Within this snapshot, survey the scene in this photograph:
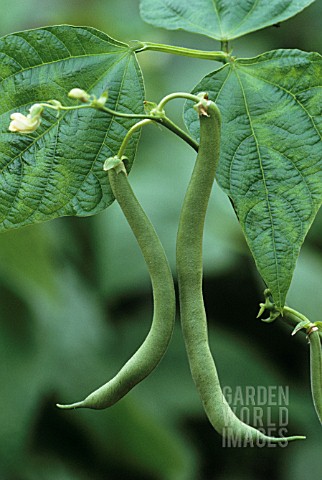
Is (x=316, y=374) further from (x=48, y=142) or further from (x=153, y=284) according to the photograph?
(x=48, y=142)

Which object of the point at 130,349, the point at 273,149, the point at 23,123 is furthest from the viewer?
the point at 130,349

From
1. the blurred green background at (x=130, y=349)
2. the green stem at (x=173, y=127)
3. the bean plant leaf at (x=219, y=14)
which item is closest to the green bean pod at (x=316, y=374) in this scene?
the green stem at (x=173, y=127)

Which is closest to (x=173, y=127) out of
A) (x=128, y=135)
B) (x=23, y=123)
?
(x=128, y=135)

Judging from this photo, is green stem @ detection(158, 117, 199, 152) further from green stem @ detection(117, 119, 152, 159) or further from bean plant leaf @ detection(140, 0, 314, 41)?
bean plant leaf @ detection(140, 0, 314, 41)

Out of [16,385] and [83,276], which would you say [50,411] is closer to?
[16,385]

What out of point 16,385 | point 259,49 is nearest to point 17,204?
point 16,385

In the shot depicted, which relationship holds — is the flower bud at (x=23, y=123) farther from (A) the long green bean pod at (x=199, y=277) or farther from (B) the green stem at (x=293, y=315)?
(B) the green stem at (x=293, y=315)
